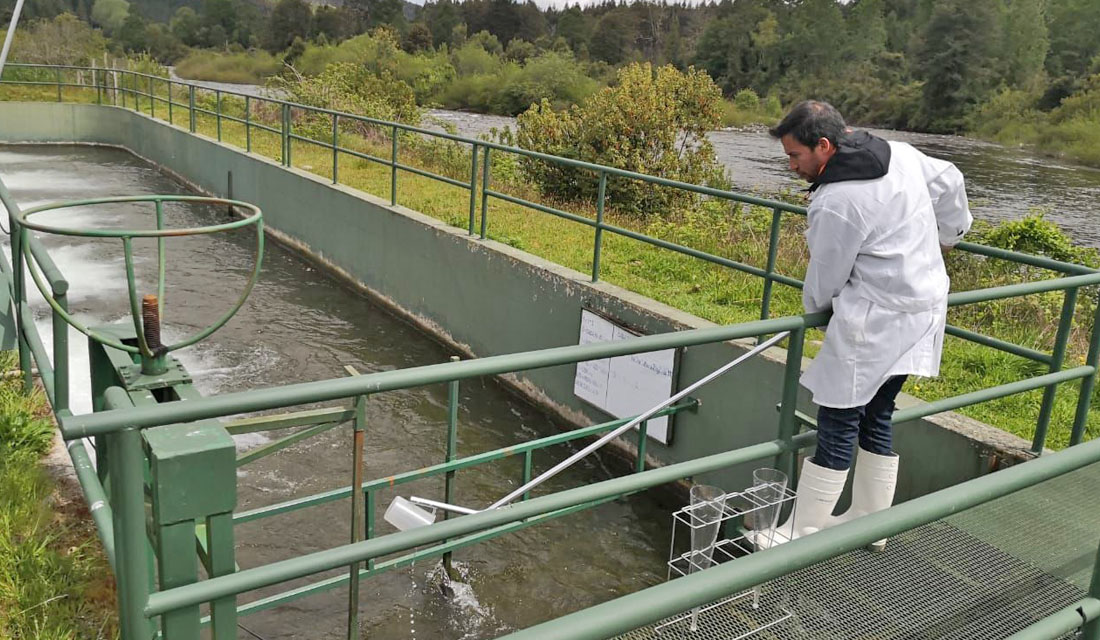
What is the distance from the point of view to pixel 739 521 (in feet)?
12.2

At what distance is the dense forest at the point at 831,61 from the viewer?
1629 inches

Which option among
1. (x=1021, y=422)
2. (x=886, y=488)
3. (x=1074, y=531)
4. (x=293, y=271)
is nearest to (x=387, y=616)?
(x=886, y=488)

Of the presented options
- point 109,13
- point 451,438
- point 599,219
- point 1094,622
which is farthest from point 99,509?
point 109,13

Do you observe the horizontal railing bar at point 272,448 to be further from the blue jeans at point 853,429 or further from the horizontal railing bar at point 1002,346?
the horizontal railing bar at point 1002,346

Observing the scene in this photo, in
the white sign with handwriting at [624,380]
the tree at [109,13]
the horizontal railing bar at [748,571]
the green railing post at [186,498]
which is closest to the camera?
the horizontal railing bar at [748,571]

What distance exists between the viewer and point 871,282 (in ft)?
9.93

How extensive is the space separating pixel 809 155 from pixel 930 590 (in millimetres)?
1456

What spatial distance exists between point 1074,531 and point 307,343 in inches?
255

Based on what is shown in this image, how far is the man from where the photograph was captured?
9.84 feet

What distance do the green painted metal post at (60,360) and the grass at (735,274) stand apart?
438cm

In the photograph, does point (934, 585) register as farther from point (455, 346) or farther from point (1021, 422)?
point (455, 346)

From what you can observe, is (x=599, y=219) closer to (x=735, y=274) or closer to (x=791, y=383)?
(x=735, y=274)

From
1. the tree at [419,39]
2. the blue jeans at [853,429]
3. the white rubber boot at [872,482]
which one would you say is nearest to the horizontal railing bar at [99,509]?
the blue jeans at [853,429]

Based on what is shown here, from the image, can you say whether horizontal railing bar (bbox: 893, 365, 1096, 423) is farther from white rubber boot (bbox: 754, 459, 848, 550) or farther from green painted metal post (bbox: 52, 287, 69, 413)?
green painted metal post (bbox: 52, 287, 69, 413)
